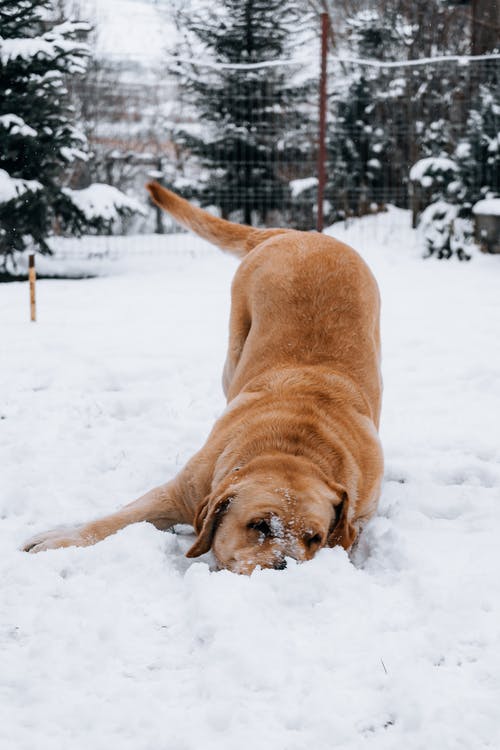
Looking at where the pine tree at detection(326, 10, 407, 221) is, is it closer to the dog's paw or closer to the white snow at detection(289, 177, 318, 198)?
the white snow at detection(289, 177, 318, 198)

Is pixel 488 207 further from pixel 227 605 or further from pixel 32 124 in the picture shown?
pixel 227 605

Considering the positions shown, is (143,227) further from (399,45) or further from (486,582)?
(486,582)

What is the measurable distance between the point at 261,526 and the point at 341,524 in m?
0.30

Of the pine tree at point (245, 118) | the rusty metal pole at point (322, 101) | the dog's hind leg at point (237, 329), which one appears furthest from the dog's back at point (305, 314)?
the pine tree at point (245, 118)

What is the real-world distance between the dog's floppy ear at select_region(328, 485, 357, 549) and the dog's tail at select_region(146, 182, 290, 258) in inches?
82.3

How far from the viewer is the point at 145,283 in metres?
9.17

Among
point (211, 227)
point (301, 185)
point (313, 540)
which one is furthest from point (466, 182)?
point (313, 540)

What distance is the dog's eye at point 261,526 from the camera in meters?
2.22

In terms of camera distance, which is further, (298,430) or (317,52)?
(317,52)

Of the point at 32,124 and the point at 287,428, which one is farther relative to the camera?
the point at 32,124

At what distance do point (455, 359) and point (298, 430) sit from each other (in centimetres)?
299

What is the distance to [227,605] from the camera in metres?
2.07

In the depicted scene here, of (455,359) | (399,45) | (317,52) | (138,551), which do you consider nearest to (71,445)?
(138,551)

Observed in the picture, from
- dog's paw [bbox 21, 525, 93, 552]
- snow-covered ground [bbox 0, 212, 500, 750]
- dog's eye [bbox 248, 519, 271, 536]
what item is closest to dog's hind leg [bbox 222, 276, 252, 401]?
snow-covered ground [bbox 0, 212, 500, 750]
